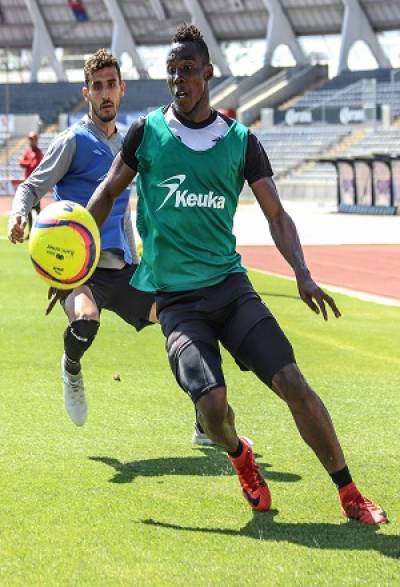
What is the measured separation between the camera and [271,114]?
6203 centimetres

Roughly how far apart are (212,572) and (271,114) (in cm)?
5755

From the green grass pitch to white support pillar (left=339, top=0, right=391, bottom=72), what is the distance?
64430 mm

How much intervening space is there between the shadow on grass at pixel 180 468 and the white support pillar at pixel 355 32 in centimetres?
6872

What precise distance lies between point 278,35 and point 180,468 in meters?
73.1

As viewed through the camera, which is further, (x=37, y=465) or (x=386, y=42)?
(x=386, y=42)

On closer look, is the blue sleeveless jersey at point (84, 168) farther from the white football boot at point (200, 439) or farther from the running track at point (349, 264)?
the running track at point (349, 264)

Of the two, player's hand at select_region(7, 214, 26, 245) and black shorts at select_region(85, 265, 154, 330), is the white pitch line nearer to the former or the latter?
black shorts at select_region(85, 265, 154, 330)

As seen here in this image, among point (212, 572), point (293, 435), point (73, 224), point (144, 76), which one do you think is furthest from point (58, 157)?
point (144, 76)

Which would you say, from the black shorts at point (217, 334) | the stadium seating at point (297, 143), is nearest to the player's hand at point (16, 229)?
the black shorts at point (217, 334)

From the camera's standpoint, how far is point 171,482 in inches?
276

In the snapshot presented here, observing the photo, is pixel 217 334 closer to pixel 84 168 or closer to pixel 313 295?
pixel 313 295

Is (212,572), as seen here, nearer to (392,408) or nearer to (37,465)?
(37,465)

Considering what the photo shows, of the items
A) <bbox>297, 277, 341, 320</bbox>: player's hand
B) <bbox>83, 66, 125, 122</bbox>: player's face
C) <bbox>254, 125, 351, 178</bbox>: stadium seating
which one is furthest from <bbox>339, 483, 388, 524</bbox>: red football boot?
<bbox>254, 125, 351, 178</bbox>: stadium seating

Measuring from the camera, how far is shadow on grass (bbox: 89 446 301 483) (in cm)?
716
